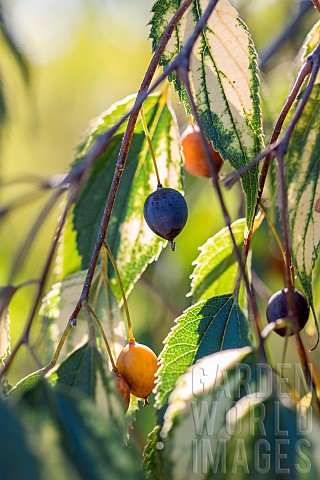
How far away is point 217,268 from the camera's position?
0.97 metres

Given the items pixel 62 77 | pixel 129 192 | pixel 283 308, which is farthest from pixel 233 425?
pixel 62 77

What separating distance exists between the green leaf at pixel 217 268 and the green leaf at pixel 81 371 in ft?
0.90

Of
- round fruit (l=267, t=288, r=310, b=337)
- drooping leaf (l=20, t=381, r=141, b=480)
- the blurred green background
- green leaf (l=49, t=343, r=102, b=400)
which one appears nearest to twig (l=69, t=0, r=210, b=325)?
green leaf (l=49, t=343, r=102, b=400)

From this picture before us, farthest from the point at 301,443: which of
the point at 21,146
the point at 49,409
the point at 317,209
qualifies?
the point at 21,146

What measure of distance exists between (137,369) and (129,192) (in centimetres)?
26

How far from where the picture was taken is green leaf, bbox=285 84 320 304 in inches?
33.4

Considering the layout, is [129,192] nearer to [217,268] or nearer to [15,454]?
[217,268]

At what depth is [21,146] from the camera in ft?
13.3

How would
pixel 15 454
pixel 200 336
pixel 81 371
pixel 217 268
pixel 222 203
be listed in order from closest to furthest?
pixel 15 454 < pixel 222 203 < pixel 81 371 < pixel 200 336 < pixel 217 268

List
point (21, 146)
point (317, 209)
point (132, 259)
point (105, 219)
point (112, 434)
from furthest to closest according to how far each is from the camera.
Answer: point (21, 146) → point (132, 259) → point (317, 209) → point (105, 219) → point (112, 434)

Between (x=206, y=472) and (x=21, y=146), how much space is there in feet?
11.8

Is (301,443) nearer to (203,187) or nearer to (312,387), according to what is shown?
(312,387)

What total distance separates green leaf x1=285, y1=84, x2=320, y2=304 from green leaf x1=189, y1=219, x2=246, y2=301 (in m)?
0.10

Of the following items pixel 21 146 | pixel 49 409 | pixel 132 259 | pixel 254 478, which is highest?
pixel 21 146
